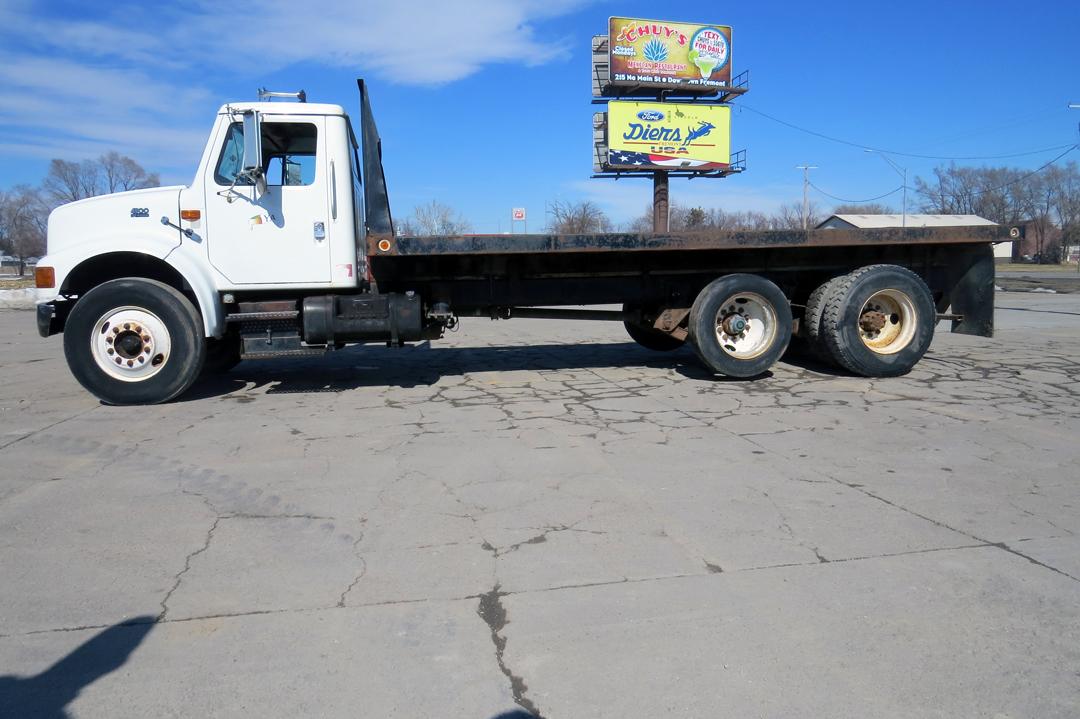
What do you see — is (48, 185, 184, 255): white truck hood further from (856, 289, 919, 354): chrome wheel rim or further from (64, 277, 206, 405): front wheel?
(856, 289, 919, 354): chrome wheel rim

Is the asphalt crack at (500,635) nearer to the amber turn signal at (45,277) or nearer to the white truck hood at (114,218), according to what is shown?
the white truck hood at (114,218)

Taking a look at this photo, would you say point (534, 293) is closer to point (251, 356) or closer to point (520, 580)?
point (251, 356)

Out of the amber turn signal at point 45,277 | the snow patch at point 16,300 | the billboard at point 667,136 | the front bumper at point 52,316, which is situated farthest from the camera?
the billboard at point 667,136

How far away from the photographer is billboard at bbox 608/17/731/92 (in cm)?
4066

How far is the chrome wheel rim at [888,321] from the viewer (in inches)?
333

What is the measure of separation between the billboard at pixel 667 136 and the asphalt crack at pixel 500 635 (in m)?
39.9

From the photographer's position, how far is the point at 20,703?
8.28ft

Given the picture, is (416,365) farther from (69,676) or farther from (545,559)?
(69,676)

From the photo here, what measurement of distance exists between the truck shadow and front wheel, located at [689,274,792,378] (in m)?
0.39

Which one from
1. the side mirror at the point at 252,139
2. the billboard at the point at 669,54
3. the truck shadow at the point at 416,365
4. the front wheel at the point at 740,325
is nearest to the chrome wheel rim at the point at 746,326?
the front wheel at the point at 740,325

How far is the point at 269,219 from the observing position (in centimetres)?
738

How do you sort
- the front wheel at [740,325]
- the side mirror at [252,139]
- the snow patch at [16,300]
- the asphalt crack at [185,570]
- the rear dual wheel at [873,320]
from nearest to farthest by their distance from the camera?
the asphalt crack at [185,570] < the side mirror at [252,139] < the front wheel at [740,325] < the rear dual wheel at [873,320] < the snow patch at [16,300]

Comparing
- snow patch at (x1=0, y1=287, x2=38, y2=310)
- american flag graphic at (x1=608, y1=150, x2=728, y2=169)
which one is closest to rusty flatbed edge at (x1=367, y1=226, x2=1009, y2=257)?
snow patch at (x1=0, y1=287, x2=38, y2=310)

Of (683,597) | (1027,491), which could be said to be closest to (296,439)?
(683,597)
